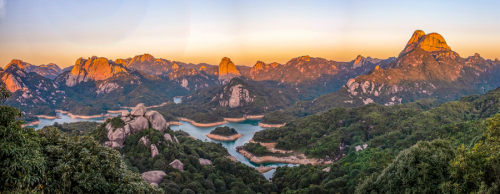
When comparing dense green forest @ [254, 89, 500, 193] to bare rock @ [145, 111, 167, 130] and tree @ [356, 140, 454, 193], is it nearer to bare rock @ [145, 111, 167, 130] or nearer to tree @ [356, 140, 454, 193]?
tree @ [356, 140, 454, 193]

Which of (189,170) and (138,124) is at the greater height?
(138,124)

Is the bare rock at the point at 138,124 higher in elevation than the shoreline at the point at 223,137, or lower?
higher

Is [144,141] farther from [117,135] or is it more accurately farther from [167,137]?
[167,137]

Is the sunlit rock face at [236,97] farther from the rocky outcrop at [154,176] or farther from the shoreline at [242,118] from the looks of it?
the rocky outcrop at [154,176]

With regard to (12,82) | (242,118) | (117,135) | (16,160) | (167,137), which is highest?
(16,160)

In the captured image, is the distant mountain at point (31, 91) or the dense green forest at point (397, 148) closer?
the dense green forest at point (397, 148)

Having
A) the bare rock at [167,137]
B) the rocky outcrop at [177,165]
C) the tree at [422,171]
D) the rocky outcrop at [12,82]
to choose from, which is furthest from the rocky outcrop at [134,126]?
the rocky outcrop at [12,82]

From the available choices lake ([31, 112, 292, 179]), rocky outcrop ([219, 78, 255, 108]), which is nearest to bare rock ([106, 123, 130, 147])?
lake ([31, 112, 292, 179])

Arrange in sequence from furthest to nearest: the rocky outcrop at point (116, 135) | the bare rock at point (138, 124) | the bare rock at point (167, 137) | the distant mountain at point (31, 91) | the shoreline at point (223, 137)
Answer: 1. the distant mountain at point (31, 91)
2. the shoreline at point (223, 137)
3. the bare rock at point (167, 137)
4. the bare rock at point (138, 124)
5. the rocky outcrop at point (116, 135)

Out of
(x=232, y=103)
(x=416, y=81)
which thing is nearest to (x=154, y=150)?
(x=232, y=103)
